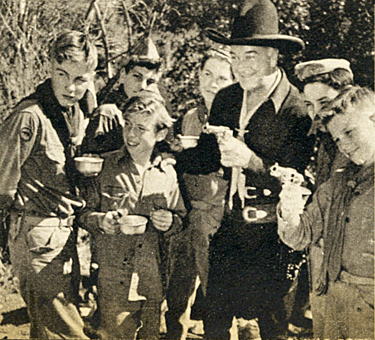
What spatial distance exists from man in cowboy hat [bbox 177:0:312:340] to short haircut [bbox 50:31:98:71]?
804 mm

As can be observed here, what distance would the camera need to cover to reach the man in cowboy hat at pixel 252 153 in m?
3.66

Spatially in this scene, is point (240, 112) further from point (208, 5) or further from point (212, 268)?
point (212, 268)

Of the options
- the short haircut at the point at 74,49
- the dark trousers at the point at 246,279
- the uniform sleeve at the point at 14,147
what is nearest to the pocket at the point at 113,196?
the uniform sleeve at the point at 14,147

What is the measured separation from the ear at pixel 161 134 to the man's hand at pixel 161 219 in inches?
18.8

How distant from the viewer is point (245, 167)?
3.68 m

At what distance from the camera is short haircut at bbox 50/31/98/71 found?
12.0ft

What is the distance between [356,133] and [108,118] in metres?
1.64

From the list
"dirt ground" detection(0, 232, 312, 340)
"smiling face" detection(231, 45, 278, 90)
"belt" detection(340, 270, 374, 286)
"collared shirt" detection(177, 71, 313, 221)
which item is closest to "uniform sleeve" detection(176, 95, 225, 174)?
"collared shirt" detection(177, 71, 313, 221)

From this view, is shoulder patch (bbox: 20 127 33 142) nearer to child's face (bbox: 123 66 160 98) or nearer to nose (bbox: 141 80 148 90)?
child's face (bbox: 123 66 160 98)

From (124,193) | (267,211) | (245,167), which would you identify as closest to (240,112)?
(245,167)

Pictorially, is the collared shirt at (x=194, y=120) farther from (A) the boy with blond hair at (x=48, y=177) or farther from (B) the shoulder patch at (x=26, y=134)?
(B) the shoulder patch at (x=26, y=134)

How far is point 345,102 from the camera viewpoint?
3.68 m

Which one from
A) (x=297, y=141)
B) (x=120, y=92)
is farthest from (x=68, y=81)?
(x=297, y=141)

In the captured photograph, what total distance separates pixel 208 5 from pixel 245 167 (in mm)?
1099
